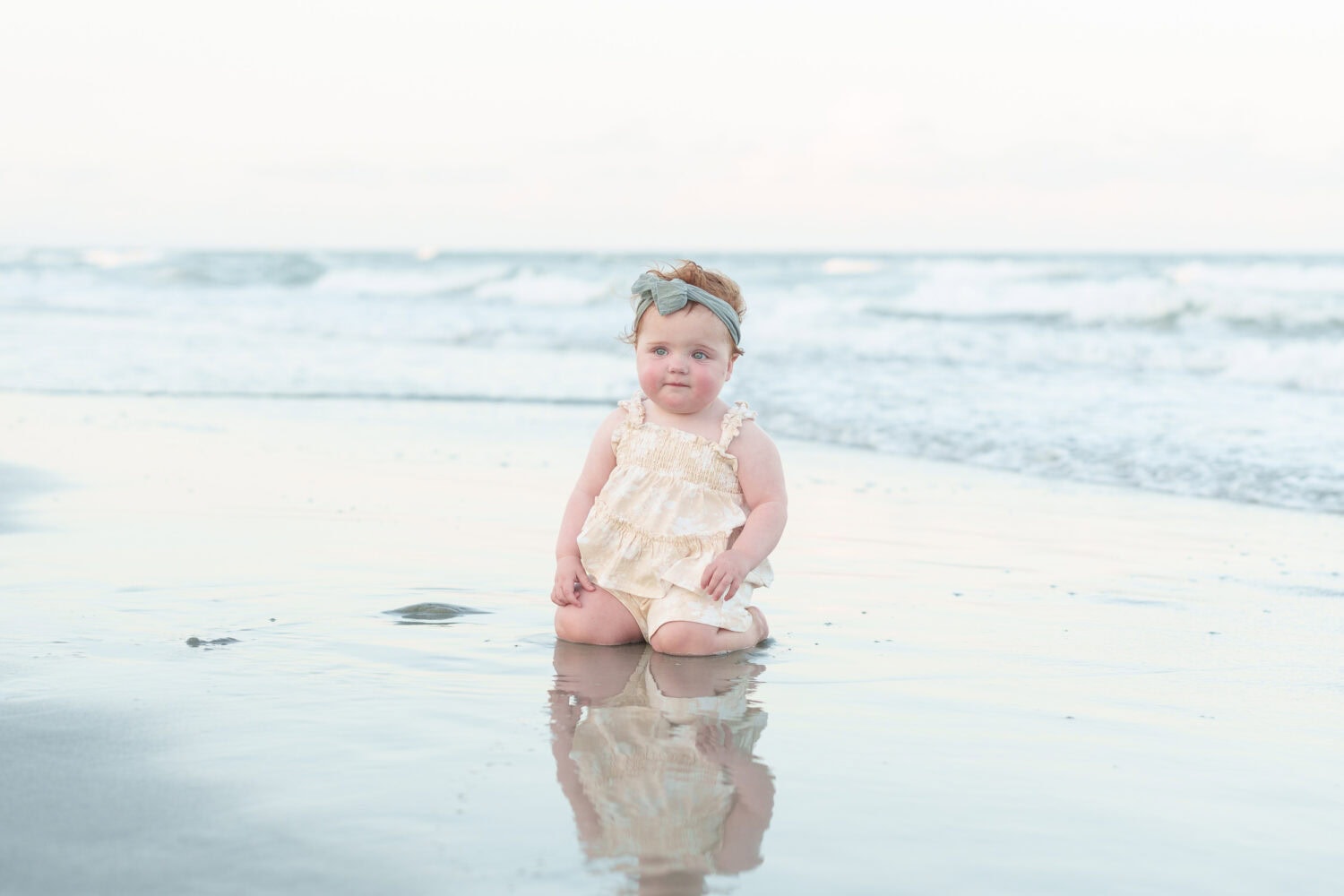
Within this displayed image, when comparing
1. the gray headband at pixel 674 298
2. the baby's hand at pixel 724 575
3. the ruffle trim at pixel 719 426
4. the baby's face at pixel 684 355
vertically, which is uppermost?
the gray headband at pixel 674 298

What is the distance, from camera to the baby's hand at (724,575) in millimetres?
Result: 3619

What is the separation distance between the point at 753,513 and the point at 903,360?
10732 millimetres

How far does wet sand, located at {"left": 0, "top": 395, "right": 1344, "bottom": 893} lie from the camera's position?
2188 millimetres

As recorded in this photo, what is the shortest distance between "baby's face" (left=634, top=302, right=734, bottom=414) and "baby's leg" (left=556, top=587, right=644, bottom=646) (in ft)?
1.83

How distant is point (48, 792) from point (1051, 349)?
15.9 metres

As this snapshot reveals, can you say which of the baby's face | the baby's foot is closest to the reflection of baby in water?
the baby's foot

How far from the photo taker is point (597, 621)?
371 cm

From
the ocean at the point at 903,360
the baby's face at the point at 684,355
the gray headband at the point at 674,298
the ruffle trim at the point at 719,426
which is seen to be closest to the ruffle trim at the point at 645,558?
the ruffle trim at the point at 719,426

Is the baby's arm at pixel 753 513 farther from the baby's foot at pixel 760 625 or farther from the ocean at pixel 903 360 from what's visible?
the ocean at pixel 903 360

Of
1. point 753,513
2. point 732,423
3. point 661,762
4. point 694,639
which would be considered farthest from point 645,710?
point 732,423

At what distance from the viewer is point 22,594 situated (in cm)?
399

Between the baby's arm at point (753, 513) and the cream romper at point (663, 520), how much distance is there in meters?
0.03

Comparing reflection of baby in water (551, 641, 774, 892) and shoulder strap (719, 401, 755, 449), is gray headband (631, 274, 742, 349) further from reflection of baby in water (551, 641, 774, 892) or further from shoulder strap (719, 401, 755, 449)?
reflection of baby in water (551, 641, 774, 892)

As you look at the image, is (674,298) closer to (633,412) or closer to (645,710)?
(633,412)
